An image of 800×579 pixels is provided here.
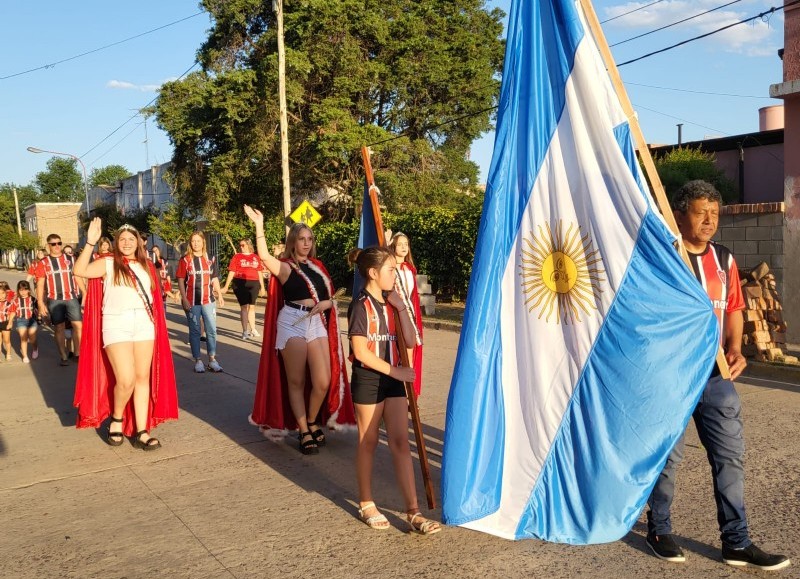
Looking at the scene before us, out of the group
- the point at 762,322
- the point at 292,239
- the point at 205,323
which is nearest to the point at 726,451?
the point at 292,239

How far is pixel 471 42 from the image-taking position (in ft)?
90.7

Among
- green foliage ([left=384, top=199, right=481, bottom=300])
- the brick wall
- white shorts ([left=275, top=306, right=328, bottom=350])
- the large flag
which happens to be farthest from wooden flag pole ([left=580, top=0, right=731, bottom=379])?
green foliage ([left=384, top=199, right=481, bottom=300])

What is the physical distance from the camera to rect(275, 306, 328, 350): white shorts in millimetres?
6254

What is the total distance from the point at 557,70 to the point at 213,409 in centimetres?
541

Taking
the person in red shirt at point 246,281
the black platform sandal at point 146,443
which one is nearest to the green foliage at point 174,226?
the person in red shirt at point 246,281

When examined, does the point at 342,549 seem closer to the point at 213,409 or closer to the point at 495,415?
the point at 495,415

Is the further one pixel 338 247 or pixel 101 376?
pixel 338 247

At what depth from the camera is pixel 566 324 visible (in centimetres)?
399

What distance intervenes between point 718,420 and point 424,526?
169cm

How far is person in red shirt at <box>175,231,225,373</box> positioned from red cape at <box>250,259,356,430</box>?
3657mm

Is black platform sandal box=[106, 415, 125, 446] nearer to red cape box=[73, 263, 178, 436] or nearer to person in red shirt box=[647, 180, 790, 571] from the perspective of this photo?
red cape box=[73, 263, 178, 436]

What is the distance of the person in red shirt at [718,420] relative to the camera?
376 cm

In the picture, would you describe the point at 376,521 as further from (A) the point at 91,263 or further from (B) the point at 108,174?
(B) the point at 108,174

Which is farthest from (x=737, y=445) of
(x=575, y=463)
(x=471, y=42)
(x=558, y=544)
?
(x=471, y=42)
